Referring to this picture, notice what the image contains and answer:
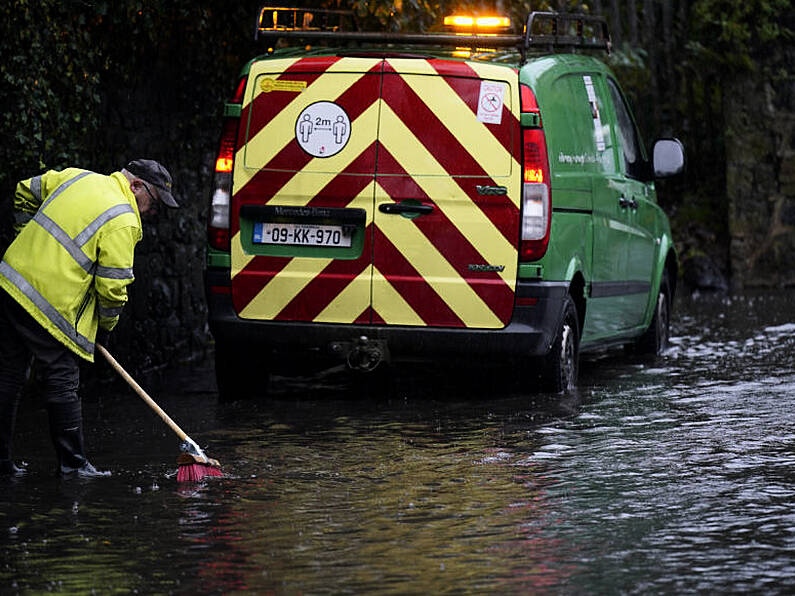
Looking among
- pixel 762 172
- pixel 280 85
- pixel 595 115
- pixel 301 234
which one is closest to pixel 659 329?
pixel 595 115

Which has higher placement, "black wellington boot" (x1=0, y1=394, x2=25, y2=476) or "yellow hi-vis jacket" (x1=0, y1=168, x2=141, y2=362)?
"yellow hi-vis jacket" (x1=0, y1=168, x2=141, y2=362)

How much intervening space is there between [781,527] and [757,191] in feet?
48.9

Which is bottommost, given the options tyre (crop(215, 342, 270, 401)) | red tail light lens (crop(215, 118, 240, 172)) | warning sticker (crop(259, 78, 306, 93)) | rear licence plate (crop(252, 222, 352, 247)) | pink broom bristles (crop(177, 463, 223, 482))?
tyre (crop(215, 342, 270, 401))

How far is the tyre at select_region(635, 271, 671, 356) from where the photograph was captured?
1323cm

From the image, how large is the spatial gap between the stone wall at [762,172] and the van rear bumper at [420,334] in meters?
11.0

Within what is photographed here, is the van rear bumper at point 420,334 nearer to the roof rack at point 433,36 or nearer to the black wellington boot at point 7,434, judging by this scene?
the roof rack at point 433,36

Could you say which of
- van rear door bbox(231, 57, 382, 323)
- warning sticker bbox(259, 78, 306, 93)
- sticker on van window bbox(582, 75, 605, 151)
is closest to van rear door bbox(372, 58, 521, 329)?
van rear door bbox(231, 57, 382, 323)

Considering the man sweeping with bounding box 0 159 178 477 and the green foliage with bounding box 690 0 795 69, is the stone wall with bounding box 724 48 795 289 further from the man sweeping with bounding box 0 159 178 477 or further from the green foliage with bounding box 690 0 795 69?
the man sweeping with bounding box 0 159 178 477

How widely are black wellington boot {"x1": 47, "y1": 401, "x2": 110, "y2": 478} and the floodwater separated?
5.1 inches

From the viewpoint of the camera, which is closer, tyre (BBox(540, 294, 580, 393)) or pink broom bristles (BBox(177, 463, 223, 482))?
pink broom bristles (BBox(177, 463, 223, 482))

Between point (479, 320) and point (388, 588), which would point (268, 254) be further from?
point (388, 588)

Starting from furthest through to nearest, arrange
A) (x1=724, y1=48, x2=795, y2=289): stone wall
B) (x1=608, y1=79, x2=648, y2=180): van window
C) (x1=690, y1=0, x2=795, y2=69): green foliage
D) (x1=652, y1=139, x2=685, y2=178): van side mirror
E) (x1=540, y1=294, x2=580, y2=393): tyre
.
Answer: (x1=690, y1=0, x2=795, y2=69): green foliage
(x1=724, y1=48, x2=795, y2=289): stone wall
(x1=652, y1=139, x2=685, y2=178): van side mirror
(x1=608, y1=79, x2=648, y2=180): van window
(x1=540, y1=294, x2=580, y2=393): tyre

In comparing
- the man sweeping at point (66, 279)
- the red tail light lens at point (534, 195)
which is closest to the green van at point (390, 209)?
the red tail light lens at point (534, 195)

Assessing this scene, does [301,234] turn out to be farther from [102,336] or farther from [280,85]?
[102,336]
